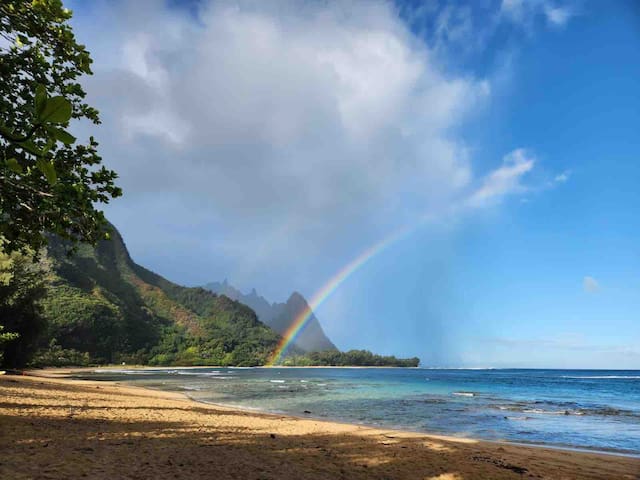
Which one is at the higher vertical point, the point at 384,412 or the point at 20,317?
the point at 20,317

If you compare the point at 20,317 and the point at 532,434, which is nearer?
the point at 532,434

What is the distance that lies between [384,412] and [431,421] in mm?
4341

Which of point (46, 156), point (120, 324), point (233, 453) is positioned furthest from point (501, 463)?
point (120, 324)

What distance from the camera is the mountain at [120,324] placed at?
110 metres

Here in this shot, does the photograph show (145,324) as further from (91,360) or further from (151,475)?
(151,475)

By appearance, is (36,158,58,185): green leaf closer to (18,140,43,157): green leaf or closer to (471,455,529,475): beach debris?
(18,140,43,157): green leaf

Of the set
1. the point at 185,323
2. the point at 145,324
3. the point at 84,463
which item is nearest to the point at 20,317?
the point at 84,463

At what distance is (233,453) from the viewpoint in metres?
9.91

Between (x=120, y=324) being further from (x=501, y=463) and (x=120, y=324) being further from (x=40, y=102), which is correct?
(x=40, y=102)

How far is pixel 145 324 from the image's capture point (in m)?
150

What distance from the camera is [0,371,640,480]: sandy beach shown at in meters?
7.75

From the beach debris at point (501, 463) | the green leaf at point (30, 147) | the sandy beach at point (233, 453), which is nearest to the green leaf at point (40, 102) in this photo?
the green leaf at point (30, 147)

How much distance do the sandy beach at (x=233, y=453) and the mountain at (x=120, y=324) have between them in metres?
79.5

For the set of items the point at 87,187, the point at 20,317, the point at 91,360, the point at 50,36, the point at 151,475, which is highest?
the point at 50,36
